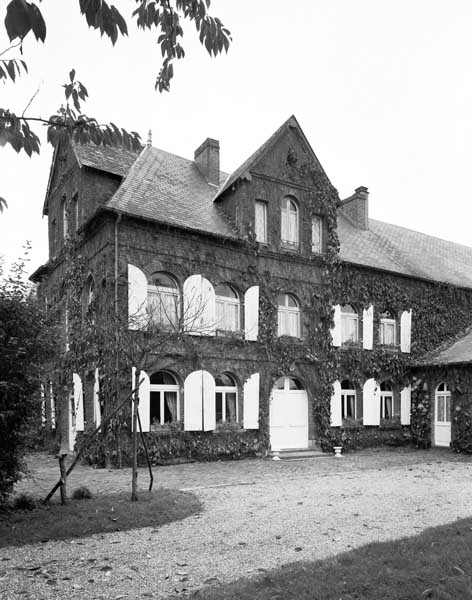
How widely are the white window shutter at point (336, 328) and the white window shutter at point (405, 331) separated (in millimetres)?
2903

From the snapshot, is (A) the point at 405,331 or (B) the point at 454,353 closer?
(B) the point at 454,353

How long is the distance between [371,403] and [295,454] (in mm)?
3798

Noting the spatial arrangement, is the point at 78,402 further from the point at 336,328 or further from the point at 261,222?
the point at 336,328

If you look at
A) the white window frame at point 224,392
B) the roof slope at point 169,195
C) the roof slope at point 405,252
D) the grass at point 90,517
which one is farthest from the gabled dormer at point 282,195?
the grass at point 90,517

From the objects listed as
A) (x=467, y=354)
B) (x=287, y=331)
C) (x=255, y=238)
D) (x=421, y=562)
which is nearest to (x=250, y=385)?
(x=287, y=331)

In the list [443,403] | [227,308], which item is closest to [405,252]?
[443,403]

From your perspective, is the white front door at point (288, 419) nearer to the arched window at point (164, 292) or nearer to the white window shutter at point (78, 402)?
the arched window at point (164, 292)

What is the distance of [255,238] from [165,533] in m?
10.8

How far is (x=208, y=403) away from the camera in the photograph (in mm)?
14977

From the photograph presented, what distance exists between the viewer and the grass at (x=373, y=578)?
457 centimetres

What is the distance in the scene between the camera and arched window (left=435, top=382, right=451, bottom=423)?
18.6m

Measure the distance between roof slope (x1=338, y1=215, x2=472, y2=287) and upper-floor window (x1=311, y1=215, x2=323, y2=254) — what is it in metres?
1.01

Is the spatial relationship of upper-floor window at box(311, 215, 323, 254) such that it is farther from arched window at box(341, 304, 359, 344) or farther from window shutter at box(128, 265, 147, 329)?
window shutter at box(128, 265, 147, 329)

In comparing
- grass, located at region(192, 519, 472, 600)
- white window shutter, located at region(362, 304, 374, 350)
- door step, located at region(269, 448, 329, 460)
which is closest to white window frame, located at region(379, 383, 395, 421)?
white window shutter, located at region(362, 304, 374, 350)
